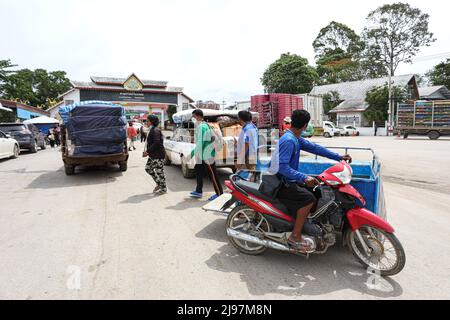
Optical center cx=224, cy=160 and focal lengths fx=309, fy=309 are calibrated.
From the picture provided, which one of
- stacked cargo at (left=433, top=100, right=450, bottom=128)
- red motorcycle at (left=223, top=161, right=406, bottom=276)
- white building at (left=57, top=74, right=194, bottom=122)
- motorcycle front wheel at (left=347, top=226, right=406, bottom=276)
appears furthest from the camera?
white building at (left=57, top=74, right=194, bottom=122)

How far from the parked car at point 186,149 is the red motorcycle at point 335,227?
144 inches

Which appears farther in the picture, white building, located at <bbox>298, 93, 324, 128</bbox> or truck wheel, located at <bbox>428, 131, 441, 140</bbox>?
truck wheel, located at <bbox>428, 131, 441, 140</bbox>

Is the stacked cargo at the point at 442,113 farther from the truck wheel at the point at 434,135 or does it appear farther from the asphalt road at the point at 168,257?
the asphalt road at the point at 168,257

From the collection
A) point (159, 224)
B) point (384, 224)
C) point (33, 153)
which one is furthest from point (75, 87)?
point (384, 224)

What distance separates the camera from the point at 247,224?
3936mm

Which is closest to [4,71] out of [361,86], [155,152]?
[155,152]

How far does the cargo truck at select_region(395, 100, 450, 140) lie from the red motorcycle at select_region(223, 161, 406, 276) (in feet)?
93.3

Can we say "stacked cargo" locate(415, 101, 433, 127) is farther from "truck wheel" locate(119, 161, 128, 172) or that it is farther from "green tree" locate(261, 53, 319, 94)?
"truck wheel" locate(119, 161, 128, 172)

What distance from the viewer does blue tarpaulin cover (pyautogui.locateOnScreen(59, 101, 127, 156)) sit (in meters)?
8.50

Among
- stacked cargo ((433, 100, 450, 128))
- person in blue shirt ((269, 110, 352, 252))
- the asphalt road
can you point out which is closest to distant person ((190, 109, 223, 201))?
the asphalt road

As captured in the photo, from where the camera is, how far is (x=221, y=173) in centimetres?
921

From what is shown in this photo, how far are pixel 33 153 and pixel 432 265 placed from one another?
19.3 m

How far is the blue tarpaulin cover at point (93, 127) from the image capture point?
27.9 feet
